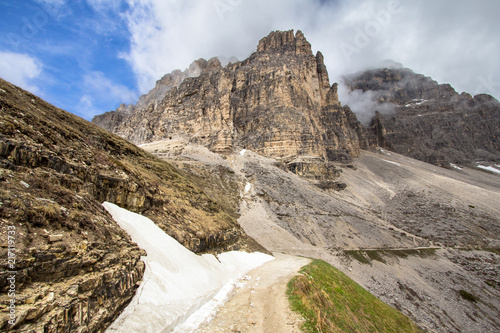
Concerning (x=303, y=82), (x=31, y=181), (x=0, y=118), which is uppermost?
(x=303, y=82)

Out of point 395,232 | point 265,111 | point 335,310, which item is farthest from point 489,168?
point 335,310

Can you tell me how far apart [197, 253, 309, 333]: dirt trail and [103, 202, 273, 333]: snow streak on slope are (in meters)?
0.50

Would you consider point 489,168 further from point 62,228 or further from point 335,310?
point 62,228

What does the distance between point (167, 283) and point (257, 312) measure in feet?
10.6

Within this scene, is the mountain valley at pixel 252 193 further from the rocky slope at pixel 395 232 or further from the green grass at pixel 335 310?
the green grass at pixel 335 310

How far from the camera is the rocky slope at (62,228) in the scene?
3793 millimetres

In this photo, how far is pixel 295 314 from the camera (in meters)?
7.44

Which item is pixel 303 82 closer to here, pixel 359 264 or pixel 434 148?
pixel 359 264

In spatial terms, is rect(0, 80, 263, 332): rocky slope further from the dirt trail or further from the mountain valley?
the dirt trail

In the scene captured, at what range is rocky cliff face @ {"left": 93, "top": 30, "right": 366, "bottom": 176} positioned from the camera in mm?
70562

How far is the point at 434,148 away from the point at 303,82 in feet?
310

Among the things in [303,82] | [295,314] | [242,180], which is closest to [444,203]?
[242,180]

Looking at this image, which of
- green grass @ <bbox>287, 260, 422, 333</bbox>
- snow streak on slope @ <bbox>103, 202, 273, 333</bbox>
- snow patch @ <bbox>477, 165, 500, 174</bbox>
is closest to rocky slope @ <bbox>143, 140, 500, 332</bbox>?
snow streak on slope @ <bbox>103, 202, 273, 333</bbox>

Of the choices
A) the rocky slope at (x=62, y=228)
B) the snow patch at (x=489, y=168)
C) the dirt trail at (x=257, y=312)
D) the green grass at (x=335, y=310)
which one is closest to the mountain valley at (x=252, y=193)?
the rocky slope at (x=62, y=228)
